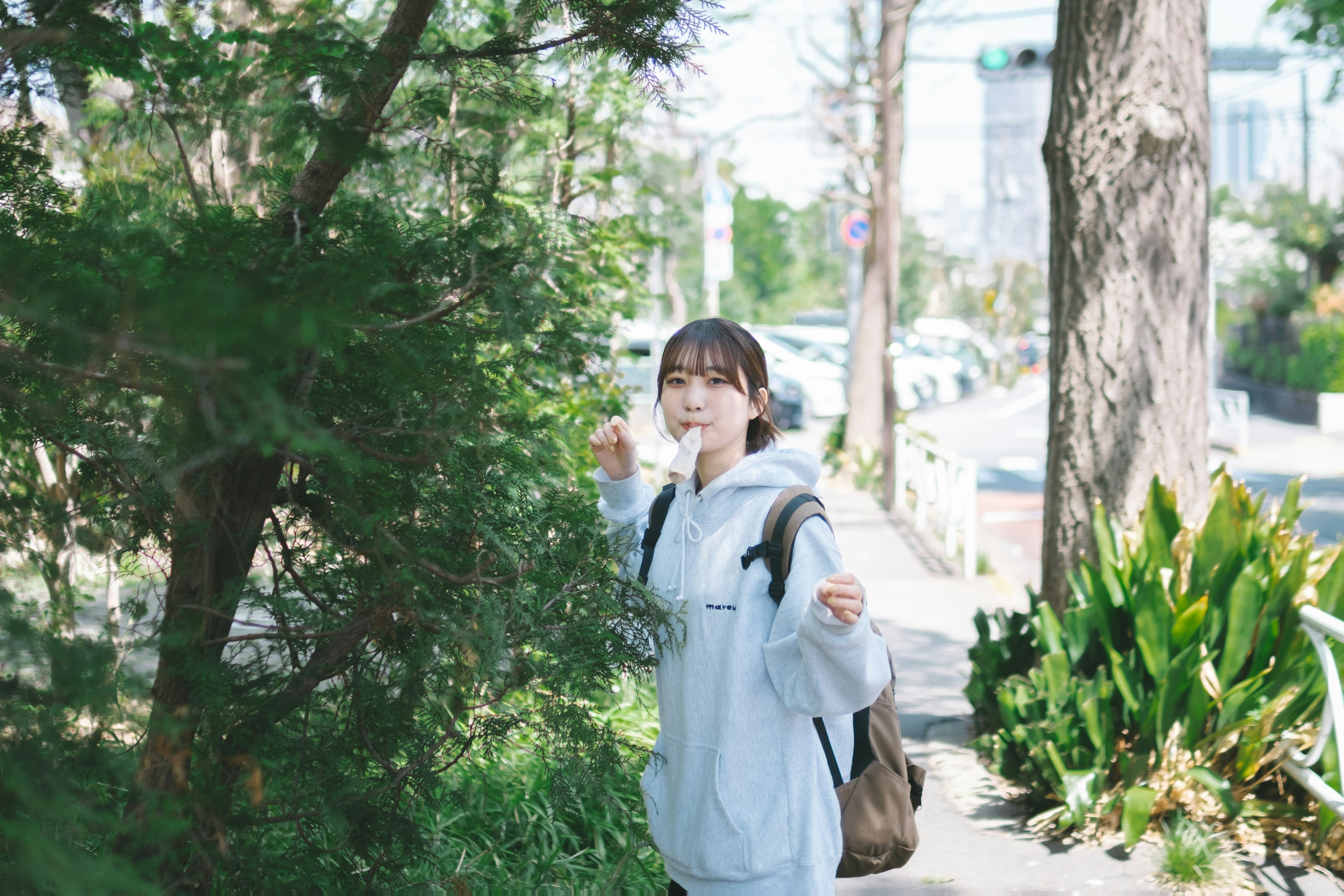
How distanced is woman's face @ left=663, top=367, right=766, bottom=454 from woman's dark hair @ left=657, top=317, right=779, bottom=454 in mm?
10

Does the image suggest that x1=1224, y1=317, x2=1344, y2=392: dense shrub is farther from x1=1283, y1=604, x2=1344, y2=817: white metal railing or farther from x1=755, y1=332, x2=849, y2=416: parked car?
x1=1283, y1=604, x2=1344, y2=817: white metal railing

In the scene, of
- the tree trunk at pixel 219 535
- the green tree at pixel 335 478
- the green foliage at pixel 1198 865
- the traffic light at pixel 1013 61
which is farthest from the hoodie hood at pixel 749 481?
the traffic light at pixel 1013 61

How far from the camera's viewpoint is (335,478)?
225 cm

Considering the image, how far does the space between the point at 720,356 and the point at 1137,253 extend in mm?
3266

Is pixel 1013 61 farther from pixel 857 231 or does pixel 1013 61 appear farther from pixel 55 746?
pixel 55 746

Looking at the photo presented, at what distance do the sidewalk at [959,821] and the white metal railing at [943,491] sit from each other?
980 mm

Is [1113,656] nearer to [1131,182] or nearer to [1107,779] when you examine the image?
[1107,779]

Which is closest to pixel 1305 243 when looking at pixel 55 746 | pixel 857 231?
pixel 857 231

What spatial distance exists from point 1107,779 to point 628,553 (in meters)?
2.57

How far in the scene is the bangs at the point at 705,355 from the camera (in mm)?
2467

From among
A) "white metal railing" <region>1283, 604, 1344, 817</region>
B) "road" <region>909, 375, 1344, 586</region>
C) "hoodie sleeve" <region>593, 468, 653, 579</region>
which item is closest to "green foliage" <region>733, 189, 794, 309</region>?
"road" <region>909, 375, 1344, 586</region>

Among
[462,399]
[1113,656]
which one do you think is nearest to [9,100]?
[462,399]

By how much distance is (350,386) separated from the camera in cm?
238

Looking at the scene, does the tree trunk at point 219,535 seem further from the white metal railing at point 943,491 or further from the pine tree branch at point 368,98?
the white metal railing at point 943,491
